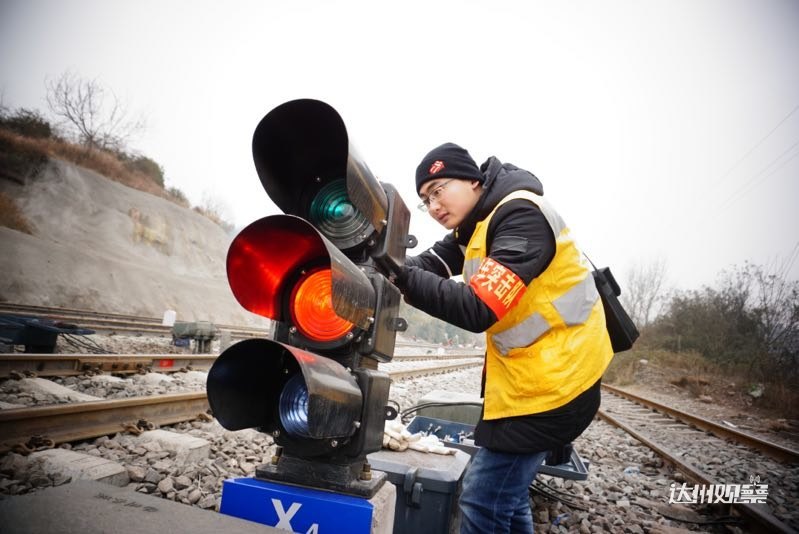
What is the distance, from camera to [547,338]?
1598 millimetres

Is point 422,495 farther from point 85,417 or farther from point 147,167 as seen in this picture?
point 147,167

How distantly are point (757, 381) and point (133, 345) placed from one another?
18.4m

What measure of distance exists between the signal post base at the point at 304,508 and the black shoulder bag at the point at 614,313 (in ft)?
4.32

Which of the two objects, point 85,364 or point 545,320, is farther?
point 85,364

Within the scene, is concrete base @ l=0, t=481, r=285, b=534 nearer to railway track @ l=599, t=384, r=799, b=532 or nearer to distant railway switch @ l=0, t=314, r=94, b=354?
railway track @ l=599, t=384, r=799, b=532

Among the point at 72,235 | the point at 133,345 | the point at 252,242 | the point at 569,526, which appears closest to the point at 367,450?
the point at 252,242

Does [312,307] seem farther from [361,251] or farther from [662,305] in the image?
[662,305]

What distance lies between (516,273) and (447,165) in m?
0.64

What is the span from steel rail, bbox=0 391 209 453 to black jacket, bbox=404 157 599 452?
312 cm

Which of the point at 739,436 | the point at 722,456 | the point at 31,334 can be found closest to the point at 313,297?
the point at 31,334

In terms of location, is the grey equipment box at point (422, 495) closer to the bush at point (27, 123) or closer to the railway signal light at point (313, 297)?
the railway signal light at point (313, 297)

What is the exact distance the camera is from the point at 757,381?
13.9m

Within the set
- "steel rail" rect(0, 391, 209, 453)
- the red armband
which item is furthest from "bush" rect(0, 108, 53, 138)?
the red armband

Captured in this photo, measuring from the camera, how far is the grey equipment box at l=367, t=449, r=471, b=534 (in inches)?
77.7
